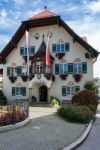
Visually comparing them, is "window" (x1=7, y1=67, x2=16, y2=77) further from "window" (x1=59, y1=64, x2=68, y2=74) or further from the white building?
"window" (x1=59, y1=64, x2=68, y2=74)

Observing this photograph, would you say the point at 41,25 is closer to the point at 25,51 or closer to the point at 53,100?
the point at 25,51

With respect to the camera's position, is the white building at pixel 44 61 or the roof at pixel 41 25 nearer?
the roof at pixel 41 25

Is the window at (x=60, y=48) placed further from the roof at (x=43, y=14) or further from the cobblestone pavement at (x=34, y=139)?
the cobblestone pavement at (x=34, y=139)

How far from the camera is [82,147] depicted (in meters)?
12.8

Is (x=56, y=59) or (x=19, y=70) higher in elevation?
(x=56, y=59)

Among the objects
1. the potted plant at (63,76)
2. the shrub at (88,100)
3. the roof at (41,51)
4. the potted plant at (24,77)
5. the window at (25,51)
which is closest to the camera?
the shrub at (88,100)

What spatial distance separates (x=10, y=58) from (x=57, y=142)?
1212 inches

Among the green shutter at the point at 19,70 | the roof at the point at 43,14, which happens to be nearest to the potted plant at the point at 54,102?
the green shutter at the point at 19,70

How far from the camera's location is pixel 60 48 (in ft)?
130

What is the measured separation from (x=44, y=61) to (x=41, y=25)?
5.16 meters

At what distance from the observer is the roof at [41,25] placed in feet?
124

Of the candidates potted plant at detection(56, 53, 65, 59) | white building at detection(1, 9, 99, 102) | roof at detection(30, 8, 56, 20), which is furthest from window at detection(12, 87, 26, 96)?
roof at detection(30, 8, 56, 20)

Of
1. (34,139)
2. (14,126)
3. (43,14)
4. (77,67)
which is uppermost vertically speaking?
(43,14)

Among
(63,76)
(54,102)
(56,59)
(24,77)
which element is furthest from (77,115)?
(24,77)
